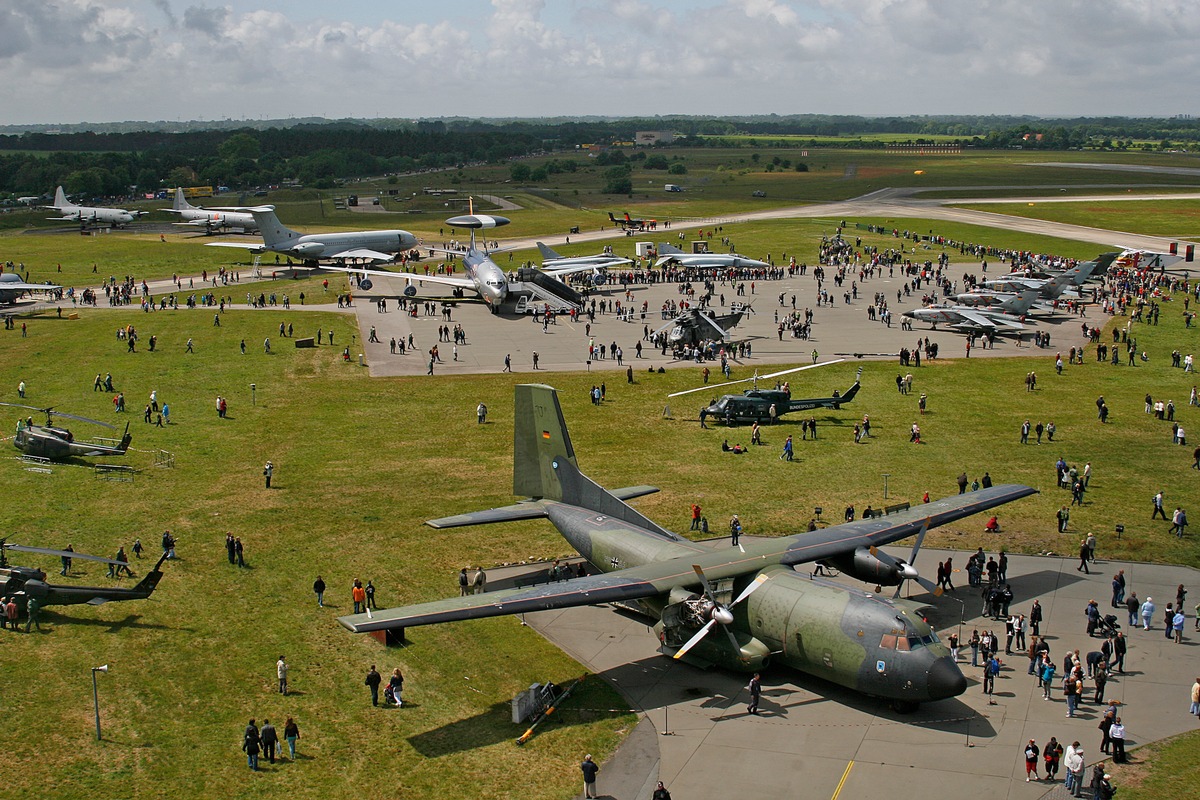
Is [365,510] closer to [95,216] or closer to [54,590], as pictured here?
[54,590]

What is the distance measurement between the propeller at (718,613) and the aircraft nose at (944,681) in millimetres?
5338

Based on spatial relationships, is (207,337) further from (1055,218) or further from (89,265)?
(1055,218)

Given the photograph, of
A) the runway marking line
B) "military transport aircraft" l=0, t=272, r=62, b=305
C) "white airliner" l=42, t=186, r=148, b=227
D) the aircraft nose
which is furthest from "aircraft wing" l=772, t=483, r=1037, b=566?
"white airliner" l=42, t=186, r=148, b=227

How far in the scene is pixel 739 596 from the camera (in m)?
30.5

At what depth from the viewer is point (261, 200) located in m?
198

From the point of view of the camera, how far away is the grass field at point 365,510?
89.8 ft

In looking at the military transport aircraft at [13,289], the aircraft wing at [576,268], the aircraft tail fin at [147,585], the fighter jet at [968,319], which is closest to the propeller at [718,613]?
the aircraft tail fin at [147,585]

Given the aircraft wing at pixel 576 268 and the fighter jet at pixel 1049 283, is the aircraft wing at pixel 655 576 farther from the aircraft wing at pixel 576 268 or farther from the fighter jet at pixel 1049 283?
the aircraft wing at pixel 576 268

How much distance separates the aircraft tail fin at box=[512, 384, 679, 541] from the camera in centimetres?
3678

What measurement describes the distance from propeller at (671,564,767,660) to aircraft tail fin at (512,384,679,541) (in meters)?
6.74

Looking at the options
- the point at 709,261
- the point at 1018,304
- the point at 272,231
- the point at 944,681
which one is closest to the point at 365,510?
the point at 944,681

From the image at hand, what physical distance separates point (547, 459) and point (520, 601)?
9512mm

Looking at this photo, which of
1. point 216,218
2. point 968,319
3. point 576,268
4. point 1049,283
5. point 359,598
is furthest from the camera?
point 216,218

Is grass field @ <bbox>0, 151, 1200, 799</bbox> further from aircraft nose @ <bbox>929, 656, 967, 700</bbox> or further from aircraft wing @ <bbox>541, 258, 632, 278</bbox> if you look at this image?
aircraft wing @ <bbox>541, 258, 632, 278</bbox>
